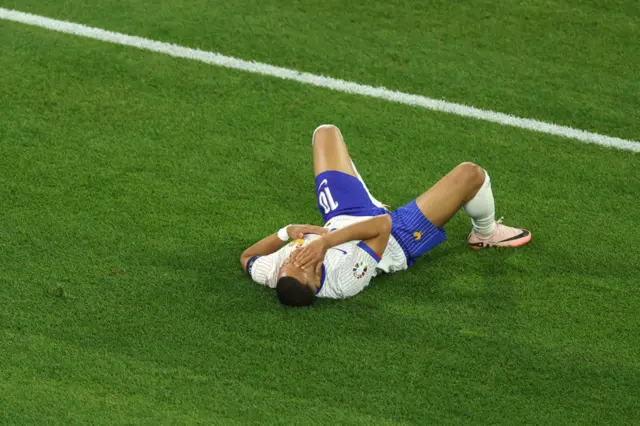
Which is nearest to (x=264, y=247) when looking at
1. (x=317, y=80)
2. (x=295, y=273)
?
(x=295, y=273)

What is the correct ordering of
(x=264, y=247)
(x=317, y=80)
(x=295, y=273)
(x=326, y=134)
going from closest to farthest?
(x=295, y=273) < (x=264, y=247) < (x=326, y=134) < (x=317, y=80)

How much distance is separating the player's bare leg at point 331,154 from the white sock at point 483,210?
1.95 feet

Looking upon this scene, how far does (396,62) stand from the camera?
29.1 ft

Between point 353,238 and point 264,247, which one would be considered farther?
point 264,247

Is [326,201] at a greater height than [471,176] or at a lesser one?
lesser

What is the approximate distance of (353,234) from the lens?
663cm

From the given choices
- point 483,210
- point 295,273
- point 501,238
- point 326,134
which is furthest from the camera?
point 326,134

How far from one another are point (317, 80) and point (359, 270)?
242cm

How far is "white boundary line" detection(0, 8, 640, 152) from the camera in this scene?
827 cm

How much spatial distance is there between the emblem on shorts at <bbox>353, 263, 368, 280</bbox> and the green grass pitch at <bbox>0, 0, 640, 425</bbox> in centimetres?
18

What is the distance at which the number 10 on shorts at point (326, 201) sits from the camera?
7.05 m

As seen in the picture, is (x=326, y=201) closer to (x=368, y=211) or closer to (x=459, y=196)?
(x=368, y=211)

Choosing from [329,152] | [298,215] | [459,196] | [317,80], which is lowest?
[298,215]

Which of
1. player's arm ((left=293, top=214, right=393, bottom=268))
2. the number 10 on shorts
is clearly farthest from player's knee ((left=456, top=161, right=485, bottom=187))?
the number 10 on shorts
